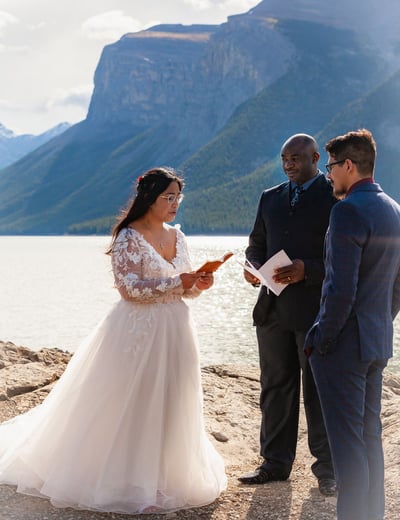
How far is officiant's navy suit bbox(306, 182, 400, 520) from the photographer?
3.24 metres

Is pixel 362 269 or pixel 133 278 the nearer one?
pixel 362 269

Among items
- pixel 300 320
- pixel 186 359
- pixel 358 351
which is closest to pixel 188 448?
pixel 186 359

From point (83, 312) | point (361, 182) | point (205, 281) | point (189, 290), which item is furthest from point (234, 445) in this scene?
point (83, 312)

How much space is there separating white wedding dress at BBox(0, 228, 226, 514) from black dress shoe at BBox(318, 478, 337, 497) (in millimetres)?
645

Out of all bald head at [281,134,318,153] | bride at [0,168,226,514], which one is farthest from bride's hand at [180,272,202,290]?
bald head at [281,134,318,153]

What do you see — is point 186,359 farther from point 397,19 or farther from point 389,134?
point 397,19

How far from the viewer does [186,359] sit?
4480 mm

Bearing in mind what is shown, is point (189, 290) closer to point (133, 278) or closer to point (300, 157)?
point (133, 278)

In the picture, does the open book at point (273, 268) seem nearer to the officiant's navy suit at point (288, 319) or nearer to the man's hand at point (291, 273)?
the man's hand at point (291, 273)

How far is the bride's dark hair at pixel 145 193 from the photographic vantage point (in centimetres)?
441

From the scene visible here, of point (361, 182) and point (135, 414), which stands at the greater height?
point (361, 182)

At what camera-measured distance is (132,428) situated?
4.35 m

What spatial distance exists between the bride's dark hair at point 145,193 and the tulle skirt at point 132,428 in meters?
0.53

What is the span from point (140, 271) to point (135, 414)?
0.90 meters
